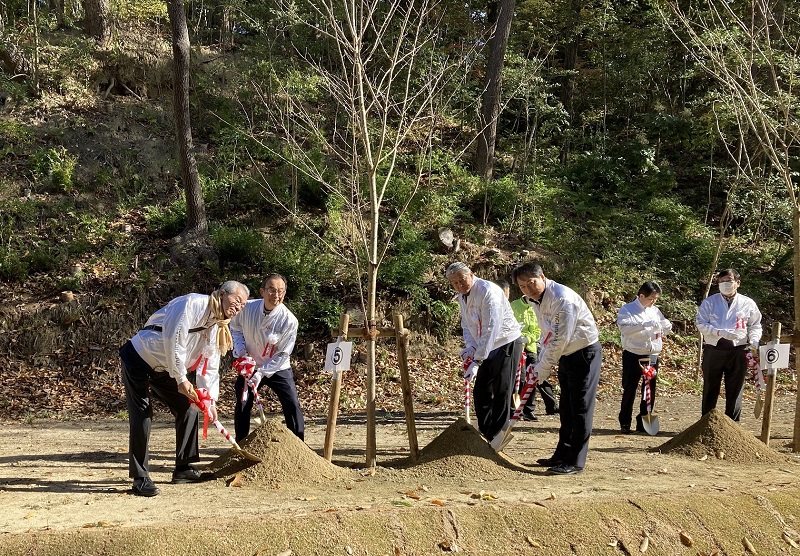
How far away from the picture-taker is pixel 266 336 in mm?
6695

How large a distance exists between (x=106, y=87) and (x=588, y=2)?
1356cm

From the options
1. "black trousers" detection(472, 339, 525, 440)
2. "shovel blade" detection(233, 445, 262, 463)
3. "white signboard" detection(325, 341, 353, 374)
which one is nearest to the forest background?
"black trousers" detection(472, 339, 525, 440)

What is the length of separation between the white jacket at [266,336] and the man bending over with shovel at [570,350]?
228 centimetres

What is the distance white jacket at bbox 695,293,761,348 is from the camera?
7.84 metres

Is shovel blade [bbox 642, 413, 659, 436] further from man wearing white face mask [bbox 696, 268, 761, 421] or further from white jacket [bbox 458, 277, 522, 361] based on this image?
white jacket [bbox 458, 277, 522, 361]

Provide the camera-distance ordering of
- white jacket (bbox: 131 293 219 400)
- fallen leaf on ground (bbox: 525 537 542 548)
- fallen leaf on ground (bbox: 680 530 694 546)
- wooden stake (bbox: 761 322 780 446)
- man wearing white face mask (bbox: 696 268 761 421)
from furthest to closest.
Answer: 1. man wearing white face mask (bbox: 696 268 761 421)
2. wooden stake (bbox: 761 322 780 446)
3. white jacket (bbox: 131 293 219 400)
4. fallen leaf on ground (bbox: 680 530 694 546)
5. fallen leaf on ground (bbox: 525 537 542 548)

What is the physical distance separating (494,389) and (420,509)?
2.02m

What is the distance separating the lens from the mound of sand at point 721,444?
6.63 m

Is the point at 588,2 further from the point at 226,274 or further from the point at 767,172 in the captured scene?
the point at 226,274

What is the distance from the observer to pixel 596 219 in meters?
17.1

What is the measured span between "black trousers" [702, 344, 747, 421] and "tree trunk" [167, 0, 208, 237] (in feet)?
31.1

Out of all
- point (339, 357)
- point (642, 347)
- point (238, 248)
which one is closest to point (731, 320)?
point (642, 347)

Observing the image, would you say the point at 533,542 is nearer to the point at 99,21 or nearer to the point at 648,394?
the point at 648,394

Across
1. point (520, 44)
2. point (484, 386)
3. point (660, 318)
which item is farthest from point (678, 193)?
point (484, 386)
